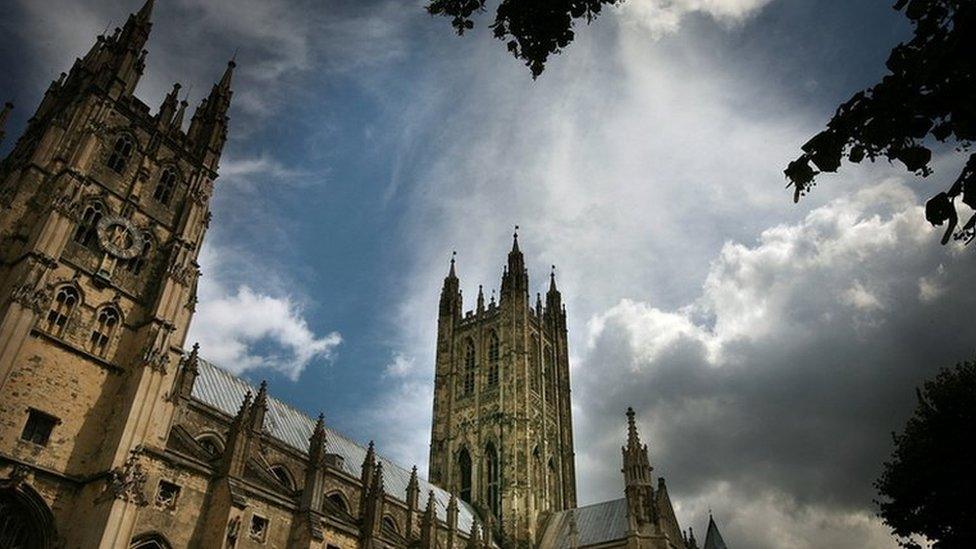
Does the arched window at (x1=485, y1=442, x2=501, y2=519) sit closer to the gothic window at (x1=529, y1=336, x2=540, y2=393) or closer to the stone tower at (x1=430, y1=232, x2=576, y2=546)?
the stone tower at (x1=430, y1=232, x2=576, y2=546)

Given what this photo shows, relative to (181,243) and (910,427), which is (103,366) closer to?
(181,243)

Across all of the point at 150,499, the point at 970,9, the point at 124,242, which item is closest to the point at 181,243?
the point at 124,242

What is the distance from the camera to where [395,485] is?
1560 inches

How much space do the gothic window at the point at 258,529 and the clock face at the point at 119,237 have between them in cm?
1158

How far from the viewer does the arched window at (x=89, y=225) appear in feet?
77.7

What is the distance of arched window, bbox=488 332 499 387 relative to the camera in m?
50.9

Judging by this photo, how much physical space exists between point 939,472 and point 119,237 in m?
30.0

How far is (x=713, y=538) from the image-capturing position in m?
46.2

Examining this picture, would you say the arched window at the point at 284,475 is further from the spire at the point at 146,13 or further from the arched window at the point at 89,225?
the spire at the point at 146,13

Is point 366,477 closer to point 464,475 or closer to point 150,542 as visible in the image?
point 150,542

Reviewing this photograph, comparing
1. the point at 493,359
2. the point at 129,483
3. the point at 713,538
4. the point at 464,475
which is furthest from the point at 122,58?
the point at 713,538

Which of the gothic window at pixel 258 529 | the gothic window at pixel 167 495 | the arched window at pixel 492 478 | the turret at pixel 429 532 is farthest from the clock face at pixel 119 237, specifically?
the arched window at pixel 492 478

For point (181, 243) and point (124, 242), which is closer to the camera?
point (124, 242)

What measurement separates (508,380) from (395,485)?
43.8 ft
